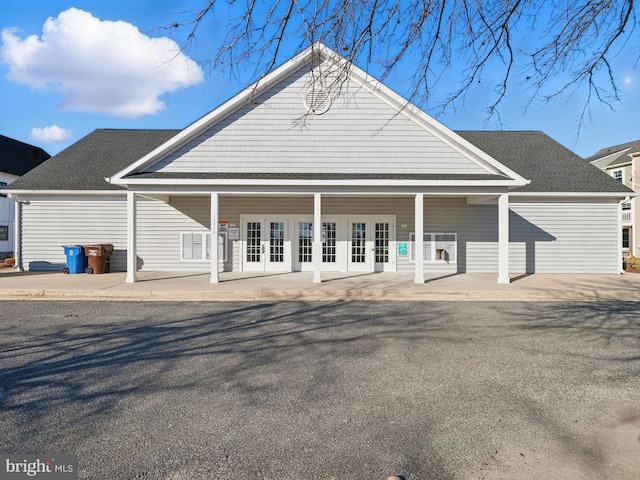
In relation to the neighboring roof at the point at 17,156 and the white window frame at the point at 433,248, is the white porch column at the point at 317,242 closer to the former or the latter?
the white window frame at the point at 433,248

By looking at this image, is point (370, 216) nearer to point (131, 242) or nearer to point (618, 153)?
point (131, 242)

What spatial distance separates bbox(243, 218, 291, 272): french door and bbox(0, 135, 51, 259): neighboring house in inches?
819

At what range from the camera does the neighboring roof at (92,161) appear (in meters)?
14.0

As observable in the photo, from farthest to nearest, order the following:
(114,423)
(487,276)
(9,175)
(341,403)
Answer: (9,175) → (487,276) → (341,403) → (114,423)

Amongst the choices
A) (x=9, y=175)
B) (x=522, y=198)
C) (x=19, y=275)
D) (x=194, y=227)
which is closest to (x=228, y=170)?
(x=194, y=227)

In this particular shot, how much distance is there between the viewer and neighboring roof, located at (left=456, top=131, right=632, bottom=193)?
45.8 feet

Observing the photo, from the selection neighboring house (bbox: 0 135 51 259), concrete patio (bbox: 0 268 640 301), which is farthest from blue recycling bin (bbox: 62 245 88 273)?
neighboring house (bbox: 0 135 51 259)

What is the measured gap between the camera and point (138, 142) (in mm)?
17719

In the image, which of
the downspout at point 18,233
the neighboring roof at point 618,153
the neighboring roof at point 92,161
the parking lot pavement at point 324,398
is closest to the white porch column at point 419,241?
the parking lot pavement at point 324,398

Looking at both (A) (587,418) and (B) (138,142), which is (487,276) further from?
(B) (138,142)

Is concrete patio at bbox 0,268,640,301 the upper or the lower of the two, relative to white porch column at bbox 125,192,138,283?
lower

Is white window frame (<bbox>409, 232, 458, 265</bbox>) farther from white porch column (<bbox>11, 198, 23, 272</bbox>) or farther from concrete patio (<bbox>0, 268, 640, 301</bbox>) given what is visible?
white porch column (<bbox>11, 198, 23, 272</bbox>)

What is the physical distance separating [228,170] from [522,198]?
427 inches

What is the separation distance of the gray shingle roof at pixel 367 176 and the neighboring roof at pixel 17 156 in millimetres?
15160
